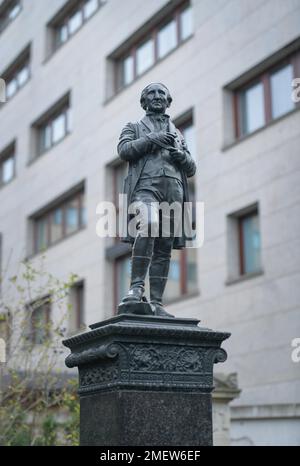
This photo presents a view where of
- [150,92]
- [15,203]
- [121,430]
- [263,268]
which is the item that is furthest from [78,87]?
[121,430]

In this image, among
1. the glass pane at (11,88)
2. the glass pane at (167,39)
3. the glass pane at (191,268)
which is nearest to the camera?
the glass pane at (191,268)

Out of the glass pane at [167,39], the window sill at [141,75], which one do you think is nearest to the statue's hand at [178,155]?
the window sill at [141,75]

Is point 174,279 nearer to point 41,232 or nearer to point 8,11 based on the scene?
point 41,232

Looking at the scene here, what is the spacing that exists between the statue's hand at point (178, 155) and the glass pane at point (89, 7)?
24.9 m

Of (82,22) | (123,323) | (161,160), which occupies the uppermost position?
(82,22)

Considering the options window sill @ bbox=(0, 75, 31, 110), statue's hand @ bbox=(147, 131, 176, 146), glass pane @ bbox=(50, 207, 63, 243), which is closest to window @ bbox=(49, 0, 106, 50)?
window sill @ bbox=(0, 75, 31, 110)

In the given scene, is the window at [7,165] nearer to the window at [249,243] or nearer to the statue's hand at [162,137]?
the window at [249,243]

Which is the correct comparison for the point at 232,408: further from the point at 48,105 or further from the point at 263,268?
the point at 48,105

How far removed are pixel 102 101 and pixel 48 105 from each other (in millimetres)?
5185

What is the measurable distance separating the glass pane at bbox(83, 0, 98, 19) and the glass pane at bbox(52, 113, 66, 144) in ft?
13.7

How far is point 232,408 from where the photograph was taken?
2134 cm

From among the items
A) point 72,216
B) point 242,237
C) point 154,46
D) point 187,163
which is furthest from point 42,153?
point 187,163

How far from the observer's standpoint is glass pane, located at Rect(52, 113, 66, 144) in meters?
34.8

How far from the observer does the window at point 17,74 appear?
39.3 metres
